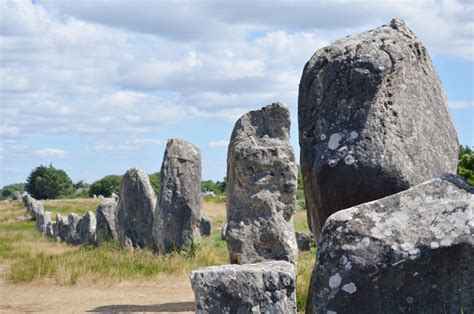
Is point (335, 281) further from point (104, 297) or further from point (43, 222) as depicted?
point (43, 222)

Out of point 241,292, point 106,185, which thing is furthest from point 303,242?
point 106,185

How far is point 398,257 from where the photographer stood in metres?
5.47

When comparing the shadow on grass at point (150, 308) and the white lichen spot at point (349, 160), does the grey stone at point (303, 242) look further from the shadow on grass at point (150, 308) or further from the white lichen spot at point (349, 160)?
the white lichen spot at point (349, 160)

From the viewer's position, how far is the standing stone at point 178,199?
61.9 feet

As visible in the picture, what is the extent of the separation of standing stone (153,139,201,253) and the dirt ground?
3.50m

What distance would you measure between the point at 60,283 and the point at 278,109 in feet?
16.1

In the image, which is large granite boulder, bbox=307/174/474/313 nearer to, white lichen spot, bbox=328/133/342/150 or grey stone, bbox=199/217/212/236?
white lichen spot, bbox=328/133/342/150

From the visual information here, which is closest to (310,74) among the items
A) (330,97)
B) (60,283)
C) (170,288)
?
(330,97)

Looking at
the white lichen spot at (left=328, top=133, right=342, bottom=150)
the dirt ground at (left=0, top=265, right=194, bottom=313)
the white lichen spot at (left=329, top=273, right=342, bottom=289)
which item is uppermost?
the white lichen spot at (left=328, top=133, right=342, bottom=150)

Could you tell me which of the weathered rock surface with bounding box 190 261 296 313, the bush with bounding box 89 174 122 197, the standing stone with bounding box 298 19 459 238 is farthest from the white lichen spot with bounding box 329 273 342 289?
the bush with bounding box 89 174 122 197

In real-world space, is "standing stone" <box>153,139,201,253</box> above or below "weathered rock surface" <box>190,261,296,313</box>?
above

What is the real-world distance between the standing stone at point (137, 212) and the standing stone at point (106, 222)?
2603mm

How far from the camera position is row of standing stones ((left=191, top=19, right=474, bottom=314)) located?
18.0ft

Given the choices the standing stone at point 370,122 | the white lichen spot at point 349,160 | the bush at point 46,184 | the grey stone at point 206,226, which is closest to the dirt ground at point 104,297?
the standing stone at point 370,122
